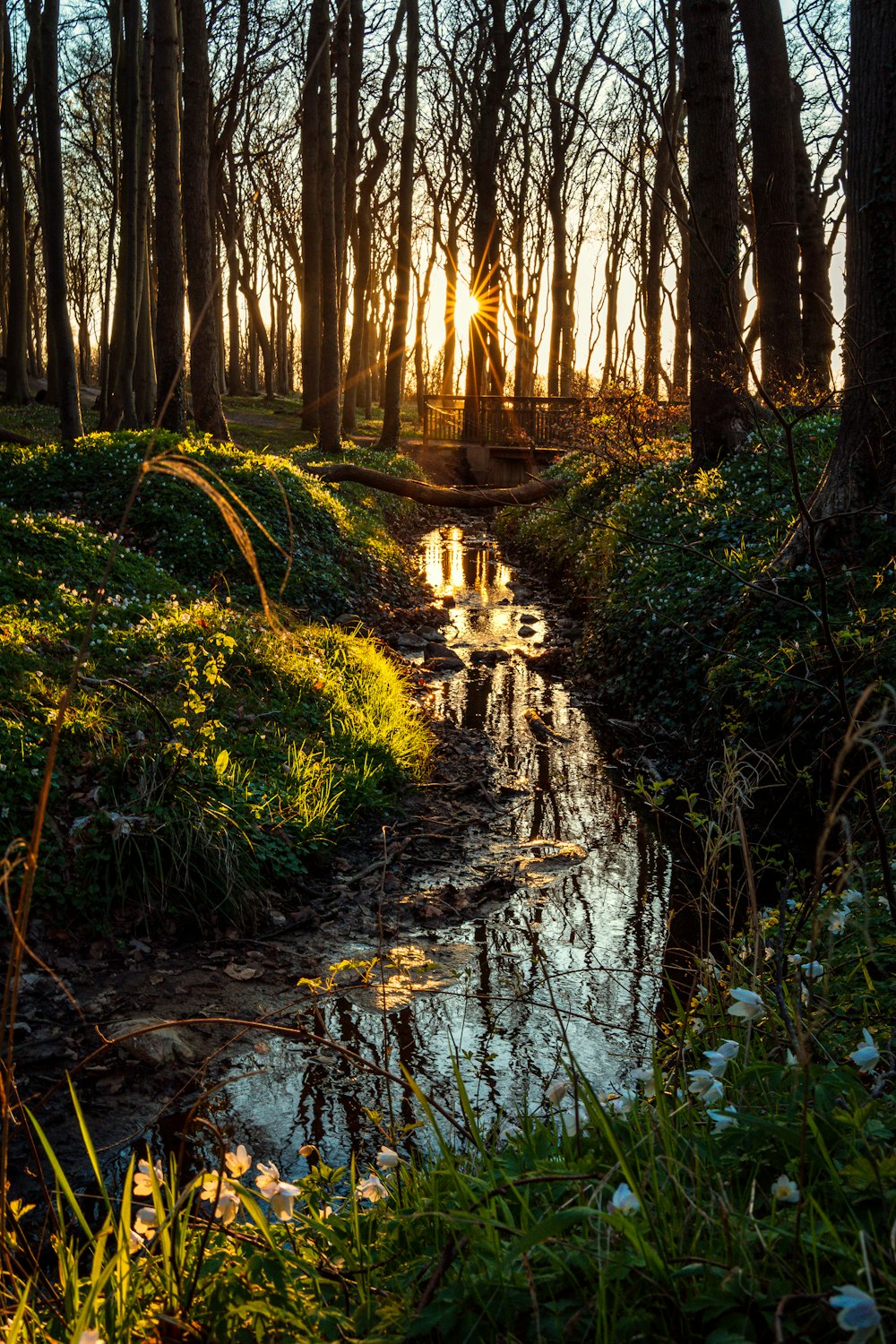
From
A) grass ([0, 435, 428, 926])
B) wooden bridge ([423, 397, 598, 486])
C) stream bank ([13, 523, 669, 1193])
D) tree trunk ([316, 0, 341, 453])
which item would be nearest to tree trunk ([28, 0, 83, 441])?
grass ([0, 435, 428, 926])

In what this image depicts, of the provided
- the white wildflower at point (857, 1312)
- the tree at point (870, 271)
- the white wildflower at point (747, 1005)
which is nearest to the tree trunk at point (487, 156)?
the tree at point (870, 271)

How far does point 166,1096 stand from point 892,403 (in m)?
5.89

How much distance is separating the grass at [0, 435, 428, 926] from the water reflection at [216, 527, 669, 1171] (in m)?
0.81

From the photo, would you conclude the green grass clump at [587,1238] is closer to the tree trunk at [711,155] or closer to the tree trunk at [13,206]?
the tree trunk at [711,155]

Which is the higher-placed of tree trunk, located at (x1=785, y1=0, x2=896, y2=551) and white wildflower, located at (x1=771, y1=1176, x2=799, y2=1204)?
tree trunk, located at (x1=785, y1=0, x2=896, y2=551)

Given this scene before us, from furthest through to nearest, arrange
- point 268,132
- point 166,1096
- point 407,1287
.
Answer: point 268,132
point 166,1096
point 407,1287

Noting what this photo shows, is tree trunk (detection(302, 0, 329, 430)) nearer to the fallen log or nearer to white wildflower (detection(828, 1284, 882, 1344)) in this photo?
the fallen log

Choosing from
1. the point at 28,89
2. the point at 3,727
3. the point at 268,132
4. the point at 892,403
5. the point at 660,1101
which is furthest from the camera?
the point at 268,132

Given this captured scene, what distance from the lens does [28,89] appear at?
22969mm

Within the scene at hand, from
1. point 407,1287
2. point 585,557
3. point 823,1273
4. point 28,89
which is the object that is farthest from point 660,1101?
point 28,89

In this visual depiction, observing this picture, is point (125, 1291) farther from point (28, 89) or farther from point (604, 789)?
point (28, 89)

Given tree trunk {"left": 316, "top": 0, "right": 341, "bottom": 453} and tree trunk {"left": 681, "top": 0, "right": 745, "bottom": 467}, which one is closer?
tree trunk {"left": 681, "top": 0, "right": 745, "bottom": 467}

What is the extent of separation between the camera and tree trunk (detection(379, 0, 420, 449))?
22.5 m

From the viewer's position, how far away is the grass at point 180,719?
4730 mm
